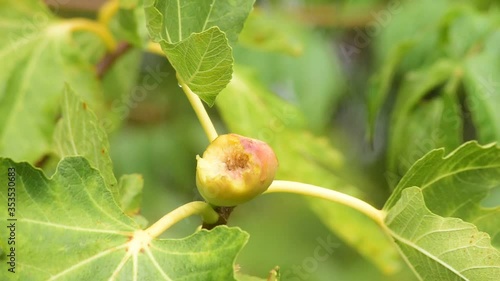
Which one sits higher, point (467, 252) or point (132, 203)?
point (132, 203)

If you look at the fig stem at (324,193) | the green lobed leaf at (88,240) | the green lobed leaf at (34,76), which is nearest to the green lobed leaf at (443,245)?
the fig stem at (324,193)

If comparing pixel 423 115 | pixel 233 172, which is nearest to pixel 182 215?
pixel 233 172

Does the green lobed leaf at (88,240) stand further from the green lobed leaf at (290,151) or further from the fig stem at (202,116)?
the green lobed leaf at (290,151)

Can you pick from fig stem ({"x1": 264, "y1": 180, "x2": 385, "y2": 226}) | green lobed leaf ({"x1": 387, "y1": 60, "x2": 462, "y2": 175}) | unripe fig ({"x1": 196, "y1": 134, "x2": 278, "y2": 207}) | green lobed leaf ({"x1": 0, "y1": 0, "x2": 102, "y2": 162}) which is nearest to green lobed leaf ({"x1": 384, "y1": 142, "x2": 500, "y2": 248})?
fig stem ({"x1": 264, "y1": 180, "x2": 385, "y2": 226})

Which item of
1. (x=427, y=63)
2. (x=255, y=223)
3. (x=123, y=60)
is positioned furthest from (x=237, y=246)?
(x=255, y=223)

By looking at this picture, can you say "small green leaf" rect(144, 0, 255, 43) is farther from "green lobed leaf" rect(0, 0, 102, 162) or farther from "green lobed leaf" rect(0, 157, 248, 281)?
"green lobed leaf" rect(0, 0, 102, 162)

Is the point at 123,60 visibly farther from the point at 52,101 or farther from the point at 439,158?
the point at 439,158
